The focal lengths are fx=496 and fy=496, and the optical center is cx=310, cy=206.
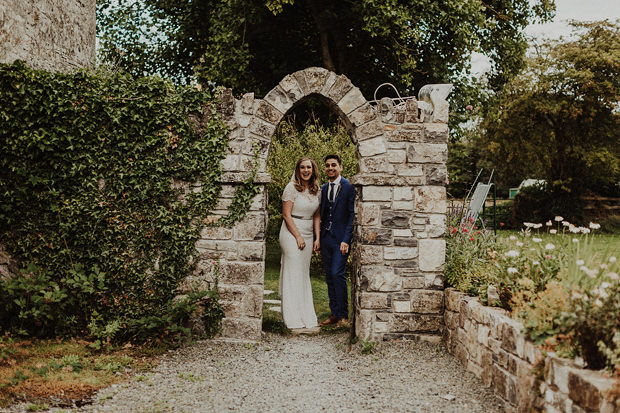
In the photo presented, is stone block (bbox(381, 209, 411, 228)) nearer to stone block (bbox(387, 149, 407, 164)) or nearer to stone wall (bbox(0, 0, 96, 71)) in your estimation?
stone block (bbox(387, 149, 407, 164))

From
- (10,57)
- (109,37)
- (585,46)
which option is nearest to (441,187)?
(10,57)

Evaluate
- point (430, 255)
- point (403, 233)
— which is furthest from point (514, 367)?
point (403, 233)

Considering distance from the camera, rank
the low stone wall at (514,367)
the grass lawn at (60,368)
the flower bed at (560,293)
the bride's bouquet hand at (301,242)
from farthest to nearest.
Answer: the bride's bouquet hand at (301,242)
the grass lawn at (60,368)
the flower bed at (560,293)
the low stone wall at (514,367)

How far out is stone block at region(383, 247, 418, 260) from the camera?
17.5 ft

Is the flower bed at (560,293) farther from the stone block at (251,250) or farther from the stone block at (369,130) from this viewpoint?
the stone block at (251,250)

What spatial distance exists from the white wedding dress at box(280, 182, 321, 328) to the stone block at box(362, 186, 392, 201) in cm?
93

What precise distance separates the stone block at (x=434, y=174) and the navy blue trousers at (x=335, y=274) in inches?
54.6

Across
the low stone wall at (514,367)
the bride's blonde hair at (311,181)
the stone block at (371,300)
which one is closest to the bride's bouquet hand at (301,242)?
the bride's blonde hair at (311,181)

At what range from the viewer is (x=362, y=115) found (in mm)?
5348

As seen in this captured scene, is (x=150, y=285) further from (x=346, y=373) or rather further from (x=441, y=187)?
(x=441, y=187)

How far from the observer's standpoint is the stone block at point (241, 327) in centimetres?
537

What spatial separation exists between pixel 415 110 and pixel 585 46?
62.5ft

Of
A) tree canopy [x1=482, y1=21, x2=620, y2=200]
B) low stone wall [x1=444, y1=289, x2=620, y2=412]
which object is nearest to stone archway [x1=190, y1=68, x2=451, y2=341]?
low stone wall [x1=444, y1=289, x2=620, y2=412]

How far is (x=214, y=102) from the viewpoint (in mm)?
5312
